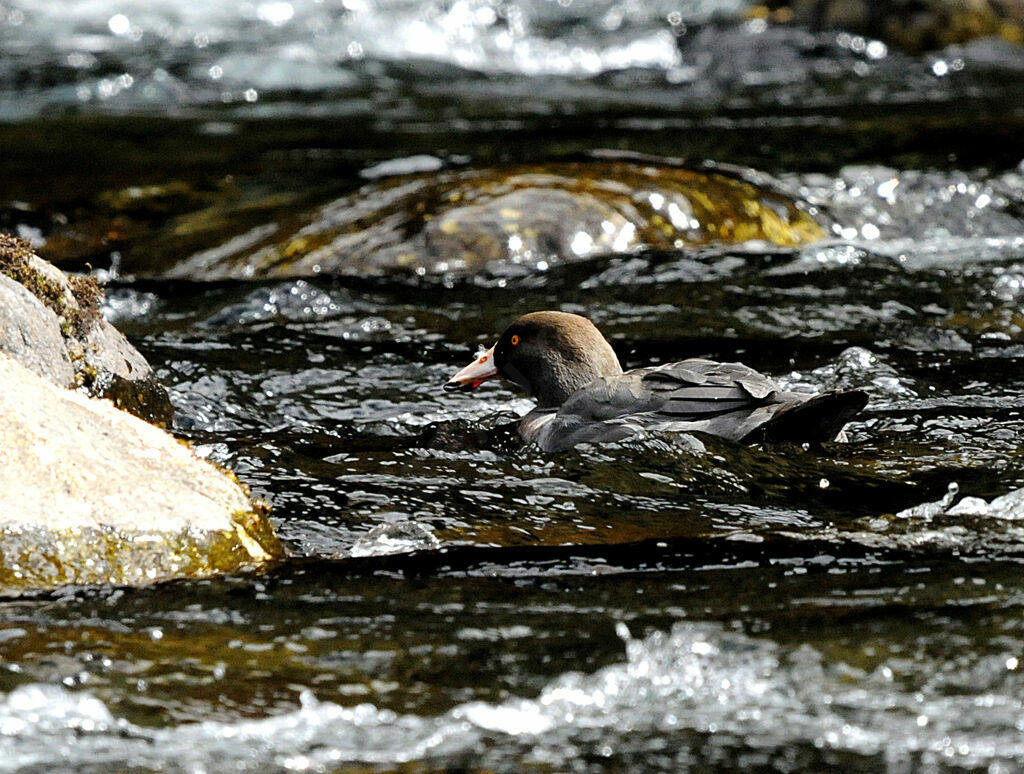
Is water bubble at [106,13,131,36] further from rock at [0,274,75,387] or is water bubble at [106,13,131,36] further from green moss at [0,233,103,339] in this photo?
rock at [0,274,75,387]

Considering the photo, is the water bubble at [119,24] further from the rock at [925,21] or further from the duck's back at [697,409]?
the duck's back at [697,409]

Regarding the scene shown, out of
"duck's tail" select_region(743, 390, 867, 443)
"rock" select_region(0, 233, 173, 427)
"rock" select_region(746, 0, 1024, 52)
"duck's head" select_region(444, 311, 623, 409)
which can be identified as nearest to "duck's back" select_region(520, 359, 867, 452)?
"duck's tail" select_region(743, 390, 867, 443)

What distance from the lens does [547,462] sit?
555cm

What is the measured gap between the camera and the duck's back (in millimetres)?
5410

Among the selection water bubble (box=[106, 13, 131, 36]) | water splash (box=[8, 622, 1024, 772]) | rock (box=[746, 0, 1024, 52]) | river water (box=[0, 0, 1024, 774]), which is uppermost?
water bubble (box=[106, 13, 131, 36])

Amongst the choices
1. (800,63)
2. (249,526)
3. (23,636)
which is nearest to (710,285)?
(249,526)

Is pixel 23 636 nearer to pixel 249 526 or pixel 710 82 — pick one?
pixel 249 526

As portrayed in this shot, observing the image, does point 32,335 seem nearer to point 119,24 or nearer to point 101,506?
point 101,506

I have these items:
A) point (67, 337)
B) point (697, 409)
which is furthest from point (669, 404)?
point (67, 337)

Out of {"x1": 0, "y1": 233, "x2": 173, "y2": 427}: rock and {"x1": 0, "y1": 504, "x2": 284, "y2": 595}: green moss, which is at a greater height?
{"x1": 0, "y1": 233, "x2": 173, "y2": 427}: rock

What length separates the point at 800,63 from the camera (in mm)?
15562

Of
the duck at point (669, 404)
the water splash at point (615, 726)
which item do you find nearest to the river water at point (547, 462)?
the water splash at point (615, 726)

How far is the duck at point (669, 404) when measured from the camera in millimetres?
5406

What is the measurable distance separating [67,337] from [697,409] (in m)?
2.40
